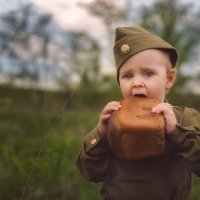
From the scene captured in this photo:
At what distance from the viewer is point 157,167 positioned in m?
2.17

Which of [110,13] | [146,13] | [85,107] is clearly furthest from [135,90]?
[85,107]

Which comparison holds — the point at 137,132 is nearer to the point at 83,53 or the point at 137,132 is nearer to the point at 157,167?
the point at 157,167

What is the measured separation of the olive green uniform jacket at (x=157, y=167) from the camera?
2.10m

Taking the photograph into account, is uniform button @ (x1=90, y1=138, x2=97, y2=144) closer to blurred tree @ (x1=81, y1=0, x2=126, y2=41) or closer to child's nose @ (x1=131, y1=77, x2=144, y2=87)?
child's nose @ (x1=131, y1=77, x2=144, y2=87)

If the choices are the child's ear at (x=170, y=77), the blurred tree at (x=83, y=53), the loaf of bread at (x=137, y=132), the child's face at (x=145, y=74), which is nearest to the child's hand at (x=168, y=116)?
the loaf of bread at (x=137, y=132)

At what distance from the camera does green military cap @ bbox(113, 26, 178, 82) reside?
222 cm

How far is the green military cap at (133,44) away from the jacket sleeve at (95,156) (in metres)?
0.34

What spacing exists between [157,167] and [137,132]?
0.69ft

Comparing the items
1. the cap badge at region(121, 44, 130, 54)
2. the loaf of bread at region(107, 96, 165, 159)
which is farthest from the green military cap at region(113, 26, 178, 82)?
the loaf of bread at region(107, 96, 165, 159)

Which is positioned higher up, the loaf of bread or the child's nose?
the child's nose

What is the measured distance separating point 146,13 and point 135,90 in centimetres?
975

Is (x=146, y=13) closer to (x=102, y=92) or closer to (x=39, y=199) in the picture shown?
(x=102, y=92)

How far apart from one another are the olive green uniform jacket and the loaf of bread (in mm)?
80

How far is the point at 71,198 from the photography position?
179 inches
